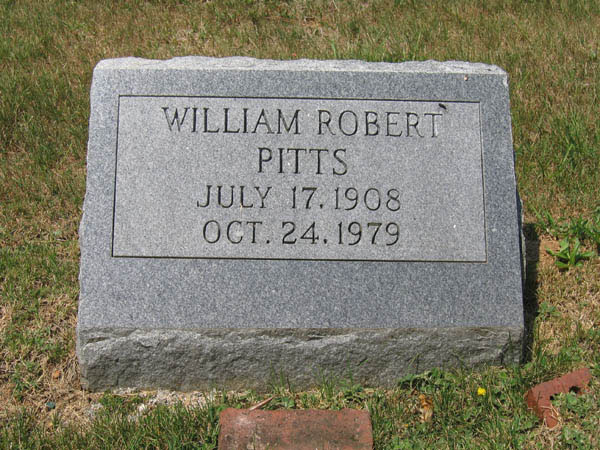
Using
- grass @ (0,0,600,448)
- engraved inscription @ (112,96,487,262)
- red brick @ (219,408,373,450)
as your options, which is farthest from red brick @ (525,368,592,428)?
red brick @ (219,408,373,450)

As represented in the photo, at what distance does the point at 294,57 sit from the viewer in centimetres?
541

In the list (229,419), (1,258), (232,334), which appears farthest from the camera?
(1,258)

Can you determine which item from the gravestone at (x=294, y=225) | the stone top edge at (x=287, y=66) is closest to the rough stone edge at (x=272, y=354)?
the gravestone at (x=294, y=225)

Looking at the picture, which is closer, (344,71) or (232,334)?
(232,334)

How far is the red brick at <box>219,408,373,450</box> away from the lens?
2.62 metres

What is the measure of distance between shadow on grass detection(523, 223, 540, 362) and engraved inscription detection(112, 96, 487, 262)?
58 centimetres

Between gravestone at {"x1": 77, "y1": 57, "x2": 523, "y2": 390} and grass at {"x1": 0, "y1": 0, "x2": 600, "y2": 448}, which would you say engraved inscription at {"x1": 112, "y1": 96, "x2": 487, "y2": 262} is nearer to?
gravestone at {"x1": 77, "y1": 57, "x2": 523, "y2": 390}

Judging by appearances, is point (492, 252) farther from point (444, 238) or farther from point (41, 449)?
point (41, 449)

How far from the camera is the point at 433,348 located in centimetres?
313

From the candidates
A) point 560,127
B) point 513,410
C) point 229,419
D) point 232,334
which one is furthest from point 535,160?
point 229,419

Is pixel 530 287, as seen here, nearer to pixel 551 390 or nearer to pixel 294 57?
pixel 551 390

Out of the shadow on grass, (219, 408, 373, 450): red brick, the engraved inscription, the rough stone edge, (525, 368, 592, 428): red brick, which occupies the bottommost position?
(219, 408, 373, 450): red brick

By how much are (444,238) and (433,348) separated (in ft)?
1.79

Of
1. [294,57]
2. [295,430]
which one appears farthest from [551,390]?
[294,57]
